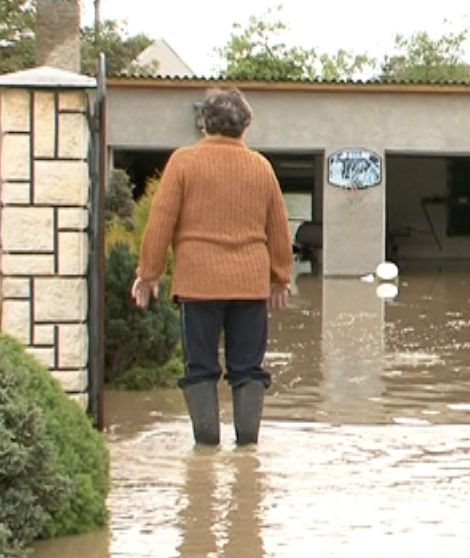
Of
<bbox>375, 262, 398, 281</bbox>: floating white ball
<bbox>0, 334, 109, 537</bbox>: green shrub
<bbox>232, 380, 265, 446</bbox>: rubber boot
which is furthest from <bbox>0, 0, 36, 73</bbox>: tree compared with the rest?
<bbox>0, 334, 109, 537</bbox>: green shrub

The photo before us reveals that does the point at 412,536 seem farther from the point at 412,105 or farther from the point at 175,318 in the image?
the point at 412,105

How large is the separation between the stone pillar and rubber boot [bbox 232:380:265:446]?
88 cm

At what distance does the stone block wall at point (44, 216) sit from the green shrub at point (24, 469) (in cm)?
213

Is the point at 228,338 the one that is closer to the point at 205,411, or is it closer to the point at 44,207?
the point at 205,411

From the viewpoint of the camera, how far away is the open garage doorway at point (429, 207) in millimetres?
37812

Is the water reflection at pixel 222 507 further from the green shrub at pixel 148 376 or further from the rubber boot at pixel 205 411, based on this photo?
the green shrub at pixel 148 376

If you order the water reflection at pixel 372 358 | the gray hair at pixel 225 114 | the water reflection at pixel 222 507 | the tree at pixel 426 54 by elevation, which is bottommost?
the water reflection at pixel 222 507

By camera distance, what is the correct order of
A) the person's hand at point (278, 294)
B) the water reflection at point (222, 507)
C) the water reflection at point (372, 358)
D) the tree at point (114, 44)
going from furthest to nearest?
1. the tree at point (114, 44)
2. the water reflection at point (372, 358)
3. the person's hand at point (278, 294)
4. the water reflection at point (222, 507)

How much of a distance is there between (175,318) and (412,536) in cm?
436

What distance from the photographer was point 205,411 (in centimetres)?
730

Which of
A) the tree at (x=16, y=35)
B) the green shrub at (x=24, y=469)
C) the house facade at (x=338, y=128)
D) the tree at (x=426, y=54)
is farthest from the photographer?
the tree at (x=426, y=54)

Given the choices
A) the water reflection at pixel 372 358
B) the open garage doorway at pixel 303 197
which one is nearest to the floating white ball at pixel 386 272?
the open garage doorway at pixel 303 197

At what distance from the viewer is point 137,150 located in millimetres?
28594

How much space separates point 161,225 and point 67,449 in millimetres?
1916
